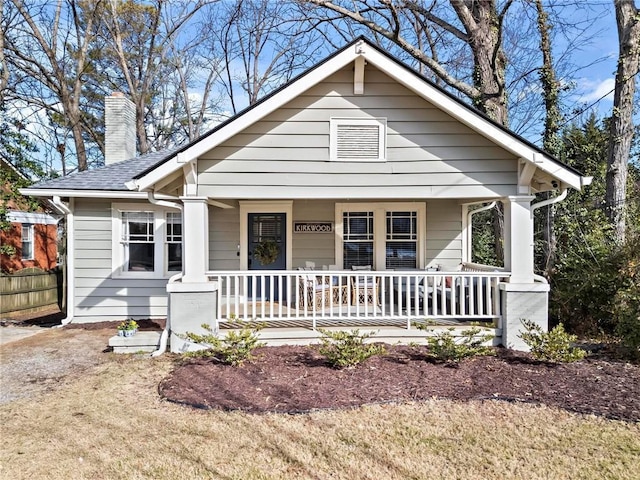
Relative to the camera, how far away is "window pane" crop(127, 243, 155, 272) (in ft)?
29.5

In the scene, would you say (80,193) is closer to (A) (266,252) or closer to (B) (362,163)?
(A) (266,252)

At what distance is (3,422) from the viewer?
4141 mm

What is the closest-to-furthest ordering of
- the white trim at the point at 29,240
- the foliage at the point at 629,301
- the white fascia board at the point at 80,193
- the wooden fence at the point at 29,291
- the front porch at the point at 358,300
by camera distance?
the foliage at the point at 629,301 → the front porch at the point at 358,300 → the white fascia board at the point at 80,193 → the wooden fence at the point at 29,291 → the white trim at the point at 29,240

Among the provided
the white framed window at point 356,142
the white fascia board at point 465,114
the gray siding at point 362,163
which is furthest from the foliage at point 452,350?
the white framed window at point 356,142

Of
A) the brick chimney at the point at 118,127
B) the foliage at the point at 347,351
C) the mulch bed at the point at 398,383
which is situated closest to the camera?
the mulch bed at the point at 398,383

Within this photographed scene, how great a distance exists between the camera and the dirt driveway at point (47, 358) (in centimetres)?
529

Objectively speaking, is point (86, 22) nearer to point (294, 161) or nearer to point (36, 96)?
point (36, 96)

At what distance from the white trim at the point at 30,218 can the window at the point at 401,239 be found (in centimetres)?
1420

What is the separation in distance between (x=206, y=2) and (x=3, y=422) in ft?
58.6

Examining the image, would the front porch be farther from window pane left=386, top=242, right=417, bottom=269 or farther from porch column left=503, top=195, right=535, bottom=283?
window pane left=386, top=242, right=417, bottom=269

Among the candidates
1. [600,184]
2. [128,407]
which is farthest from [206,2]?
[128,407]

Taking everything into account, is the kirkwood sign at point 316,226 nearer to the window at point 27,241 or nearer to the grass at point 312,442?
the grass at point 312,442

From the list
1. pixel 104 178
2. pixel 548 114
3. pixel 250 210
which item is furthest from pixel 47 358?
pixel 548 114

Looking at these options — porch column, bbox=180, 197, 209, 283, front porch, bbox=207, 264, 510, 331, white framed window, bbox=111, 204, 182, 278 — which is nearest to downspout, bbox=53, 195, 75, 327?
white framed window, bbox=111, 204, 182, 278
